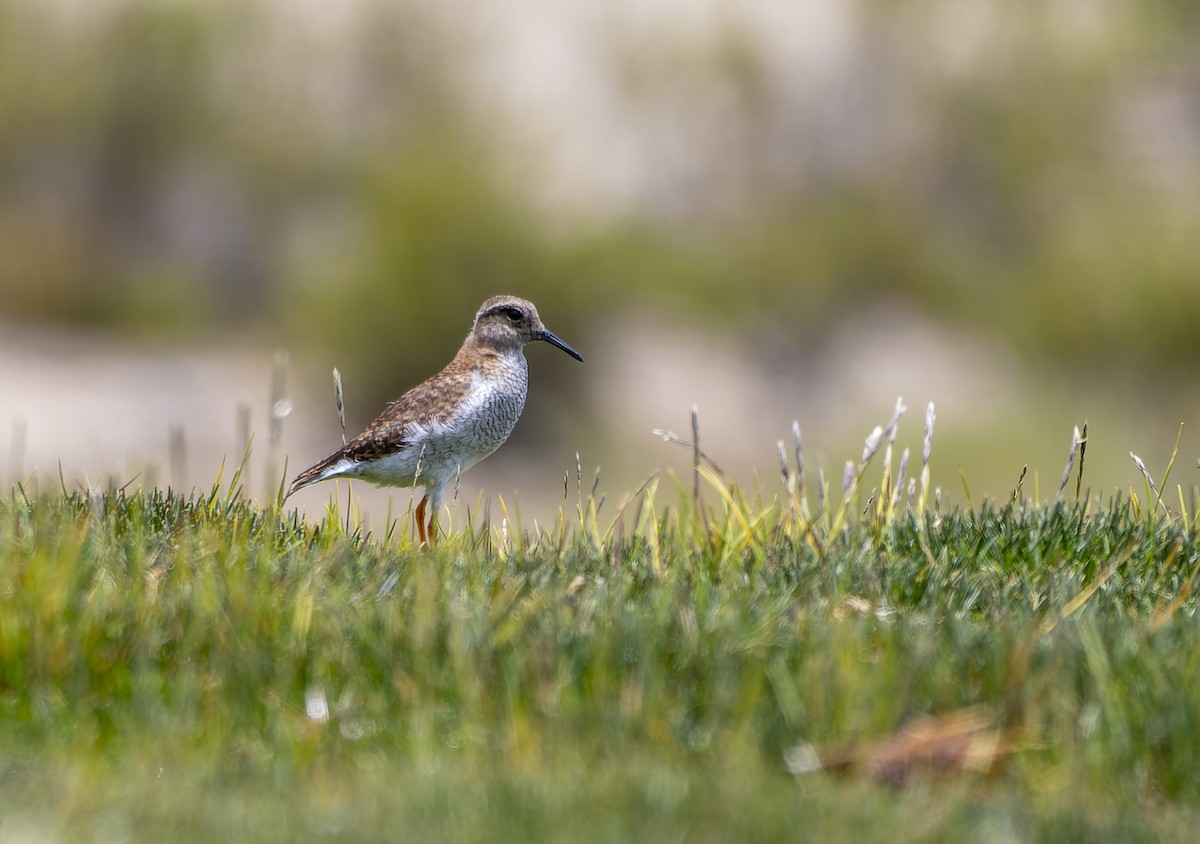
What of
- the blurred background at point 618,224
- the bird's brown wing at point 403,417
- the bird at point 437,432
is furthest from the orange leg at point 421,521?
the blurred background at point 618,224

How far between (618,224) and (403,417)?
19.5 metres

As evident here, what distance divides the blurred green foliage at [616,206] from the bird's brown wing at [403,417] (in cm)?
1463

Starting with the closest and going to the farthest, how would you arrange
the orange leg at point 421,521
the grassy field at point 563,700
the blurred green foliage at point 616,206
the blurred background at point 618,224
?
1. the grassy field at point 563,700
2. the orange leg at point 421,521
3. the blurred background at point 618,224
4. the blurred green foliage at point 616,206

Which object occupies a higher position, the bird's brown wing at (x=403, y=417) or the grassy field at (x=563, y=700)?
the bird's brown wing at (x=403, y=417)

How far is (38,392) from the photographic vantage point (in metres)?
19.3

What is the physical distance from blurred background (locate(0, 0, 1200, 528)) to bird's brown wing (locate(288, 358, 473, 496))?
6893 mm

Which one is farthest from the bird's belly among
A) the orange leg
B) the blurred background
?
the blurred background

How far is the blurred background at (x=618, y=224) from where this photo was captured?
20.3 m

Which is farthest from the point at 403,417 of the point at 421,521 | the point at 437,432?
the point at 421,521

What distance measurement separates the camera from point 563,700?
3969mm

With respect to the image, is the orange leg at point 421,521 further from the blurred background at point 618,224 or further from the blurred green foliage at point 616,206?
the blurred green foliage at point 616,206

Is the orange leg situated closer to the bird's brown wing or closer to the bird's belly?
the bird's belly

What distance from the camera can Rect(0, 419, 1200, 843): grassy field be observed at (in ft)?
10.8

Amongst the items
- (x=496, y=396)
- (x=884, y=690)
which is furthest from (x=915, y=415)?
(x=884, y=690)
